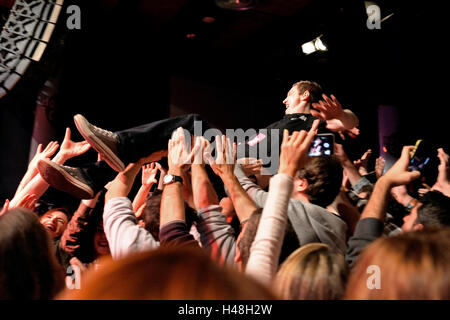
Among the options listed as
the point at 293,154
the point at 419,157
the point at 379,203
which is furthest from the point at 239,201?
the point at 419,157

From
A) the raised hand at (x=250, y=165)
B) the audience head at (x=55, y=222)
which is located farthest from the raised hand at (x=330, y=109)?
the audience head at (x=55, y=222)

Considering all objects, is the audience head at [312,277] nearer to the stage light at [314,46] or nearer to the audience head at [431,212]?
the audience head at [431,212]

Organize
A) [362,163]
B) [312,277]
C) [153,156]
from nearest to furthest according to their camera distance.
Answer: [312,277] → [153,156] → [362,163]

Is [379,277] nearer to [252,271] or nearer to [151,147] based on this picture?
[252,271]

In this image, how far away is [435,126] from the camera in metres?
4.61

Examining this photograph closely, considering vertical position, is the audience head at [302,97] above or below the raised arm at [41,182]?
above

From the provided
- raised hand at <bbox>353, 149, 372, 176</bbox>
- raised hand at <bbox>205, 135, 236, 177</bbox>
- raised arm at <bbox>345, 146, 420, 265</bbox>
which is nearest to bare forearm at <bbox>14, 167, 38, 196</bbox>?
raised hand at <bbox>205, 135, 236, 177</bbox>

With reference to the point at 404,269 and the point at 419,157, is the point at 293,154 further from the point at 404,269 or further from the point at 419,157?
the point at 419,157

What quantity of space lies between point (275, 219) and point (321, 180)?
583 mm

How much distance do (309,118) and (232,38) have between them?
2721 millimetres

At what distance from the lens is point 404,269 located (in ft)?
2.48

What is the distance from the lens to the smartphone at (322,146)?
166cm

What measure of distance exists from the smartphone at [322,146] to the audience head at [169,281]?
1.20 metres
